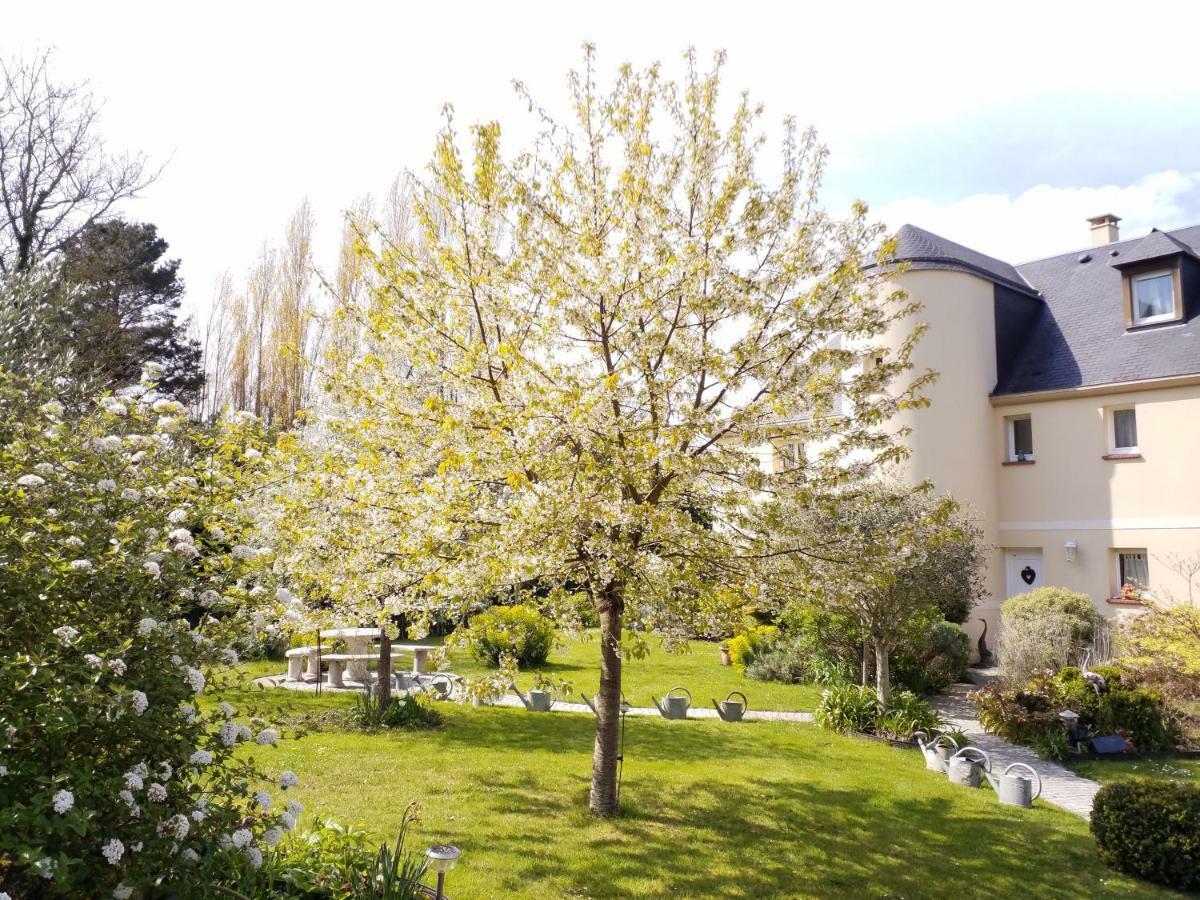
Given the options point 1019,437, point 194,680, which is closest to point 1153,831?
point 194,680

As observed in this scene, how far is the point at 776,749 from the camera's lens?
35.3 feet

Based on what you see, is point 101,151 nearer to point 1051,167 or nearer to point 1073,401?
point 1051,167

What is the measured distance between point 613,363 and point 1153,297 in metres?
17.6

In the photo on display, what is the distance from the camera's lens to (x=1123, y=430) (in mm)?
18078

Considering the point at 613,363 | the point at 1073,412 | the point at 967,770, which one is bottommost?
the point at 967,770

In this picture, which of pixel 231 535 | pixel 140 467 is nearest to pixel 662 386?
pixel 231 535

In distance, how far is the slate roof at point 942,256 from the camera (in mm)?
19219

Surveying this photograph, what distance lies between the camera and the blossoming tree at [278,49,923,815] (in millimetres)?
6270

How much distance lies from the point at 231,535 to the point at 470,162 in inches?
152

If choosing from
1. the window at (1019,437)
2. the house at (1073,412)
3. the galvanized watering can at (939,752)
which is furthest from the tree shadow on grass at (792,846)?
the window at (1019,437)

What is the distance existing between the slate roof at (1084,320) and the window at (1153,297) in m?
0.32

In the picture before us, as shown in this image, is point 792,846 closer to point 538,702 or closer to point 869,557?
point 869,557

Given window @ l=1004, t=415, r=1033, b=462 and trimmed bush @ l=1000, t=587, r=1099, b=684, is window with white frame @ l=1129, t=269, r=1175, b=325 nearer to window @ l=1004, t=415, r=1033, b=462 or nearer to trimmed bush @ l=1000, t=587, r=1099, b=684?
window @ l=1004, t=415, r=1033, b=462

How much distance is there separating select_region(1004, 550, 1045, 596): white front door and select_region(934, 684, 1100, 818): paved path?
20.9 feet
